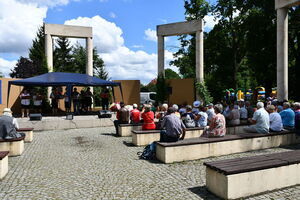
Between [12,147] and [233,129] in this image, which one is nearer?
[12,147]

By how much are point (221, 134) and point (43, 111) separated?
13.8m

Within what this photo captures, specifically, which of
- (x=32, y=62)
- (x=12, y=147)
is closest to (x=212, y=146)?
(x=12, y=147)

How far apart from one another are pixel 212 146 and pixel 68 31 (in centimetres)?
1648

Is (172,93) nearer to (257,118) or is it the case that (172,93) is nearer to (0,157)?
(257,118)

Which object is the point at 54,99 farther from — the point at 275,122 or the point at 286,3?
the point at 286,3

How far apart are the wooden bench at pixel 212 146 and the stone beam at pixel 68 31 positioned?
51.6 feet

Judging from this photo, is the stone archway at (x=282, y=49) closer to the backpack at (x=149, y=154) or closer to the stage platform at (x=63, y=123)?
the stage platform at (x=63, y=123)

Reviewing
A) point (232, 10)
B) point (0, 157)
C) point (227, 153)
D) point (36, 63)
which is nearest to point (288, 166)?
point (227, 153)

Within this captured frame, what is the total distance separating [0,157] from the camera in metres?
5.20

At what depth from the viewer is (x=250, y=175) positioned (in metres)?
4.27

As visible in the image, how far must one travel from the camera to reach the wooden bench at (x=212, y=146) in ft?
21.3

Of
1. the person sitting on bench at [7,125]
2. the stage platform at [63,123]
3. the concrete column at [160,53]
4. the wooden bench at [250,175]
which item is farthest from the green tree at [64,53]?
the wooden bench at [250,175]

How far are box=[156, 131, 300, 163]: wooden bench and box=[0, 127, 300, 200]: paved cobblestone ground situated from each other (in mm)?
226

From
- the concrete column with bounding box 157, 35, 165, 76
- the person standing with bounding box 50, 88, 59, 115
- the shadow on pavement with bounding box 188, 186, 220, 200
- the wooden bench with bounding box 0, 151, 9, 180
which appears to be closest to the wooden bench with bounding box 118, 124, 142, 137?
the wooden bench with bounding box 0, 151, 9, 180
